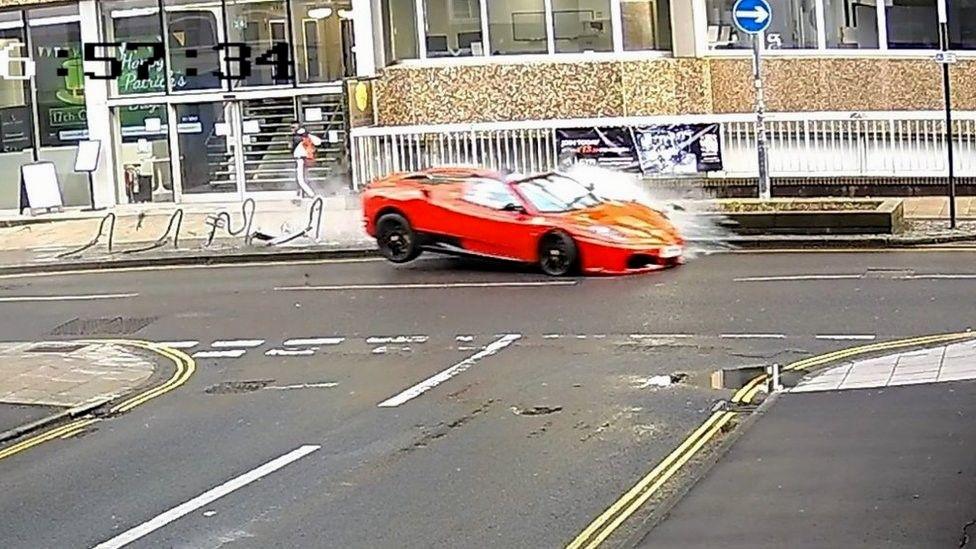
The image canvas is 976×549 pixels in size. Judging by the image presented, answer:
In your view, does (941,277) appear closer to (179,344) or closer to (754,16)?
(754,16)

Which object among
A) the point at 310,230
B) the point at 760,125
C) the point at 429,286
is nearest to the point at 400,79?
the point at 310,230

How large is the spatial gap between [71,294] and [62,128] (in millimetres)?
14832

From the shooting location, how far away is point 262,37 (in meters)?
36.1

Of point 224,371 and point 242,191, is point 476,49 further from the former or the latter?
point 224,371

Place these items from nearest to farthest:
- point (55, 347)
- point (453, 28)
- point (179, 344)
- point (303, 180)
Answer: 1. point (179, 344)
2. point (55, 347)
3. point (303, 180)
4. point (453, 28)

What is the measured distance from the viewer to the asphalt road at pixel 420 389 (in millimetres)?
10477

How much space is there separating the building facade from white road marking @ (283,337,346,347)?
41.2 feet

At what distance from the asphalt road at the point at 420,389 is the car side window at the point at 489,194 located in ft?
3.07

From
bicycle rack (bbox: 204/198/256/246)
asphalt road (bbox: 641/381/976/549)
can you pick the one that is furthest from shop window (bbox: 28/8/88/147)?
asphalt road (bbox: 641/381/976/549)

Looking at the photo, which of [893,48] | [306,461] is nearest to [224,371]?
[306,461]

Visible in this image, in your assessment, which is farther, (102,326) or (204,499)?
(102,326)

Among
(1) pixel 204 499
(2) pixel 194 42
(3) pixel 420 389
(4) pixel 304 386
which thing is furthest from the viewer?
(2) pixel 194 42

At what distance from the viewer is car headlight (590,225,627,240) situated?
21.2 metres

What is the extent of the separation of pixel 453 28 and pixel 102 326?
1555 cm
